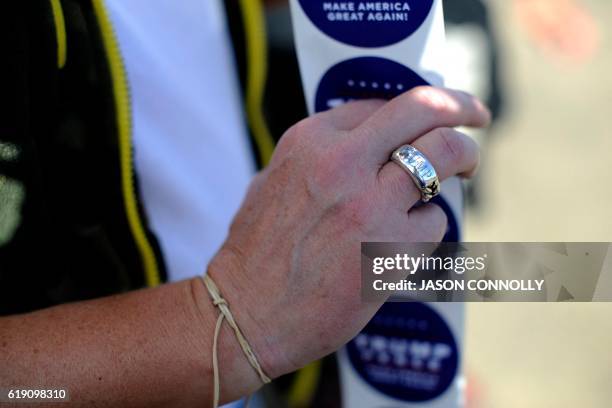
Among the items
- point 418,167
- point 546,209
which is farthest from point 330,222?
point 546,209

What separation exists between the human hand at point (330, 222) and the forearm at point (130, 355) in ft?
0.13

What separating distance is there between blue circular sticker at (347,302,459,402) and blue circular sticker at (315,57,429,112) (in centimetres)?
27

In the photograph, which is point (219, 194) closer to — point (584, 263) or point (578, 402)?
point (584, 263)

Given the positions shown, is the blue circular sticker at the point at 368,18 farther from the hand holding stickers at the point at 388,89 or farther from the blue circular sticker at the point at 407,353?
the blue circular sticker at the point at 407,353

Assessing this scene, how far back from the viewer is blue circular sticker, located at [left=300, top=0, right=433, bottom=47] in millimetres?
701

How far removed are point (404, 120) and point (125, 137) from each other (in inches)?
13.6

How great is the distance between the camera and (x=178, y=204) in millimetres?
957

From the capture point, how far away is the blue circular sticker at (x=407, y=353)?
0.89 meters

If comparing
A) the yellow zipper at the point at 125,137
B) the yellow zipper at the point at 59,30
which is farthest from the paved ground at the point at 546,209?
the yellow zipper at the point at 59,30

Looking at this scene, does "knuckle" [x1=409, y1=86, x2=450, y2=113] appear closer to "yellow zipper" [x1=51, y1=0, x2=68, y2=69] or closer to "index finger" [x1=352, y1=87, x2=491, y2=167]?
"index finger" [x1=352, y1=87, x2=491, y2=167]

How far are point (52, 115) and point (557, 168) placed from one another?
1.76m

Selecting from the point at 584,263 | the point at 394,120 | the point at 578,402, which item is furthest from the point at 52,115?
the point at 578,402

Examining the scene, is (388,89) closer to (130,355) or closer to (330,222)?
(330,222)

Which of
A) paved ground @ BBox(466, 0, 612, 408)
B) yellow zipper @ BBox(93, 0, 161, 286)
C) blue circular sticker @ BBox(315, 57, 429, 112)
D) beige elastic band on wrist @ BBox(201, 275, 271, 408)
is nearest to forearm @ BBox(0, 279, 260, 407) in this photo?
beige elastic band on wrist @ BBox(201, 275, 271, 408)
